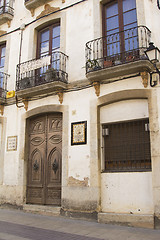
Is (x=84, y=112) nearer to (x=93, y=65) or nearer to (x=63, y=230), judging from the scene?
(x=93, y=65)

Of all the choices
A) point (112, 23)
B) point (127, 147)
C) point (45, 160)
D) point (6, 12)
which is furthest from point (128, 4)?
point (45, 160)

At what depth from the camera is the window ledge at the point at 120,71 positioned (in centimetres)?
611

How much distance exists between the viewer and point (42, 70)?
8914 millimetres

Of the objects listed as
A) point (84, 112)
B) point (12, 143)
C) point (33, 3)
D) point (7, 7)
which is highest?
point (7, 7)

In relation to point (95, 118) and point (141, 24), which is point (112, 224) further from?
point (141, 24)

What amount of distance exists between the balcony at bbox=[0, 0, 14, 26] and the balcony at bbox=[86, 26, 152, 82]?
4.28 meters

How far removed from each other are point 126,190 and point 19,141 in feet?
13.8

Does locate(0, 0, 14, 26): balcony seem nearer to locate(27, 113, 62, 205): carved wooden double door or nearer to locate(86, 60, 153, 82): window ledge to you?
locate(27, 113, 62, 205): carved wooden double door

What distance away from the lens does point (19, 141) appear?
8570mm

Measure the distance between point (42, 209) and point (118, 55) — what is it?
515 centimetres

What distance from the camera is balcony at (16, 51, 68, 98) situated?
768cm

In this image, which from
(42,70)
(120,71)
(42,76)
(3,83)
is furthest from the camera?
(3,83)

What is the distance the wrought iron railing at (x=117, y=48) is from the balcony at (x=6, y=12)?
4.28 meters

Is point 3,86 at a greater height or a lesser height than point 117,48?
lesser
